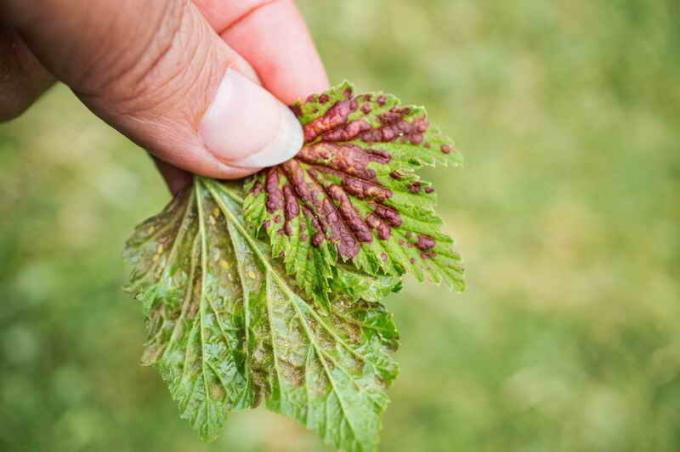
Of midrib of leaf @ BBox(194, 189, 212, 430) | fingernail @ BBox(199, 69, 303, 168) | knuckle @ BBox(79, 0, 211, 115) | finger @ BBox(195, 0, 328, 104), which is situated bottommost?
midrib of leaf @ BBox(194, 189, 212, 430)

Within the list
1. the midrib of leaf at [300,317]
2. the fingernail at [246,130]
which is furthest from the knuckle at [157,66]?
the midrib of leaf at [300,317]

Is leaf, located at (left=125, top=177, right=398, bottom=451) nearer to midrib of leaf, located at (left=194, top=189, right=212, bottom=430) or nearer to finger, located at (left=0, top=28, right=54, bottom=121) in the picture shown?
midrib of leaf, located at (left=194, top=189, right=212, bottom=430)

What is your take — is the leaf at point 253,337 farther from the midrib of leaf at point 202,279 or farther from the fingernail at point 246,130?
the fingernail at point 246,130

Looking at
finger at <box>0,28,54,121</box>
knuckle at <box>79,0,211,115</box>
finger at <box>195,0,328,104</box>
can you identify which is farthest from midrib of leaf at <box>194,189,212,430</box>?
finger at <box>0,28,54,121</box>

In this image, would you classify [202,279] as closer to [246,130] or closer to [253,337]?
[253,337]

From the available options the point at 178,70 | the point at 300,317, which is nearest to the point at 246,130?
the point at 178,70

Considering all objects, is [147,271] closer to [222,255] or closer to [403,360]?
[222,255]

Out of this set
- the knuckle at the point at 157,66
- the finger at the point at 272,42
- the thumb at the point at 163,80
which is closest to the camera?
the thumb at the point at 163,80
